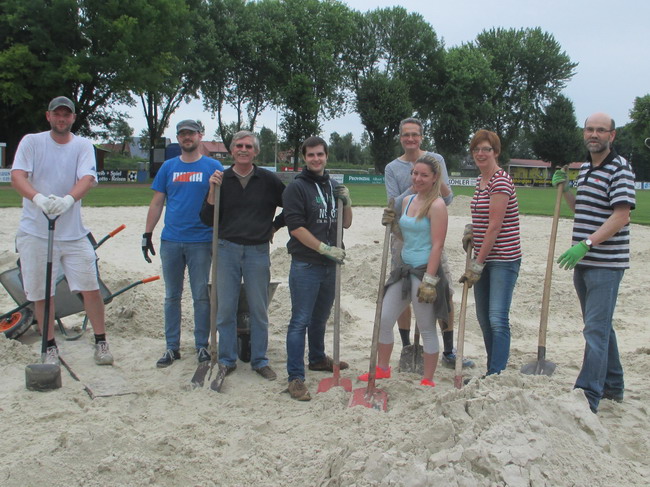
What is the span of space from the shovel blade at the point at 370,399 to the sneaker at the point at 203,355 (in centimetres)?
130

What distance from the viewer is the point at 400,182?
4.83 metres

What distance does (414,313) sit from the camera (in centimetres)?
426

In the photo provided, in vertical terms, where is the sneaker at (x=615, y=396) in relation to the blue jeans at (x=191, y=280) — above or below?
below

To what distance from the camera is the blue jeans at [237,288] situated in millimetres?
4359

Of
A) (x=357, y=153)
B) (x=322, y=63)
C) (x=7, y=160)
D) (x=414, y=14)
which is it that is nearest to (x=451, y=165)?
(x=414, y=14)

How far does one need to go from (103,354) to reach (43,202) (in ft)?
4.25

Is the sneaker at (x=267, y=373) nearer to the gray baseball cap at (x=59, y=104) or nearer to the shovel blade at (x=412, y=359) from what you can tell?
the shovel blade at (x=412, y=359)

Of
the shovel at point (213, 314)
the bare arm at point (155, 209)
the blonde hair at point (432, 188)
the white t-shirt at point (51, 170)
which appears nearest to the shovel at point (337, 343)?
the blonde hair at point (432, 188)

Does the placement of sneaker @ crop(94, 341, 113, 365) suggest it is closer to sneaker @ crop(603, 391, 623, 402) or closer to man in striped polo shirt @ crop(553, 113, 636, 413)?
man in striped polo shirt @ crop(553, 113, 636, 413)

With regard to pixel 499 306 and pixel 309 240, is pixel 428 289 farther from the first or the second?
pixel 309 240

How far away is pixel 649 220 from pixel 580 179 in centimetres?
1488

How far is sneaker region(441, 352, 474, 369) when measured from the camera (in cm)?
482

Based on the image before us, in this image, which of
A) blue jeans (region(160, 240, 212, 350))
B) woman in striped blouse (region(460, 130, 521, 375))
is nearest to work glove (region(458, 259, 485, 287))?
woman in striped blouse (region(460, 130, 521, 375))

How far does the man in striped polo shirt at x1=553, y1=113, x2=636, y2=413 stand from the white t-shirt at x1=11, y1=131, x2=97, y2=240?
348 centimetres
